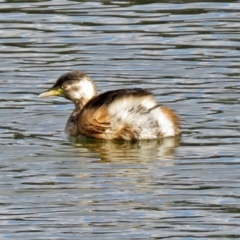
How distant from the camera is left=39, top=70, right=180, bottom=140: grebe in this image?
1149 cm

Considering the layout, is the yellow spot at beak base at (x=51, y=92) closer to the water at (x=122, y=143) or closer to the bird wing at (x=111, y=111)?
the water at (x=122, y=143)

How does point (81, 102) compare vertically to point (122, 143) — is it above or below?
above

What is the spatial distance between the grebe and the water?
0.13 m

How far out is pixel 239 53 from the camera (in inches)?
580

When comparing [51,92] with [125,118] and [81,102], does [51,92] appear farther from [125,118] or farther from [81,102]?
[125,118]

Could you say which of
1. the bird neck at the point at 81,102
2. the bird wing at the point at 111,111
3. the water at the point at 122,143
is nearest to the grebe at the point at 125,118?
the bird wing at the point at 111,111

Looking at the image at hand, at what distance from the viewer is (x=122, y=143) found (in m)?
11.7

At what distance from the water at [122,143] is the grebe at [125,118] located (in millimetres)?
130

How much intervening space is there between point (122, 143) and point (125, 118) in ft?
0.79

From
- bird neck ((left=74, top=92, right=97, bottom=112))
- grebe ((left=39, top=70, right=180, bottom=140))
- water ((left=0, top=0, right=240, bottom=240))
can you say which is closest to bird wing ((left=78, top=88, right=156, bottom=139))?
grebe ((left=39, top=70, right=180, bottom=140))

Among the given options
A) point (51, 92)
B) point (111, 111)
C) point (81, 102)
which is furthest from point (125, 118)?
point (51, 92)

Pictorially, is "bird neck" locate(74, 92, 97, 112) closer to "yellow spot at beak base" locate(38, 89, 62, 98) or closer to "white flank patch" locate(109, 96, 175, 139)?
"yellow spot at beak base" locate(38, 89, 62, 98)

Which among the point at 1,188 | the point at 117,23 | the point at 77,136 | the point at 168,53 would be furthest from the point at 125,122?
the point at 117,23

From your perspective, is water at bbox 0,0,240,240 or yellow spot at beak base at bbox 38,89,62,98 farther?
yellow spot at beak base at bbox 38,89,62,98
